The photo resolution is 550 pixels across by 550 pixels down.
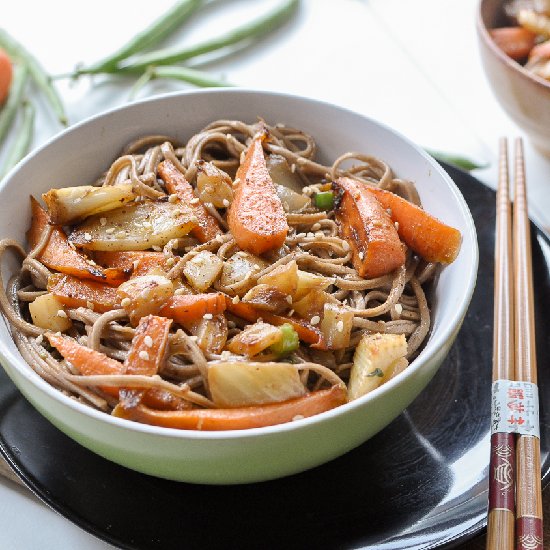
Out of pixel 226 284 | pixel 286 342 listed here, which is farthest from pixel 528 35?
pixel 286 342

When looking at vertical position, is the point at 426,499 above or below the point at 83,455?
below

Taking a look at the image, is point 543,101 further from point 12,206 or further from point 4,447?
point 4,447

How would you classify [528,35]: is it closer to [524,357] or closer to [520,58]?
[520,58]

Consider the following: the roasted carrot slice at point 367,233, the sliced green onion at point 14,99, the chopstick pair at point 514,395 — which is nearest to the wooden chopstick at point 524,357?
the chopstick pair at point 514,395

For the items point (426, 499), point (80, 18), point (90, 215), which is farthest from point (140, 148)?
point (80, 18)

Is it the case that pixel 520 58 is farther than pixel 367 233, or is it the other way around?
pixel 520 58

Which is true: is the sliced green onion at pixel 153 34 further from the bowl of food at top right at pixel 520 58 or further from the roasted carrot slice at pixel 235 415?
the roasted carrot slice at pixel 235 415

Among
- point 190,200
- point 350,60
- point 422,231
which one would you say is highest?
point 190,200
